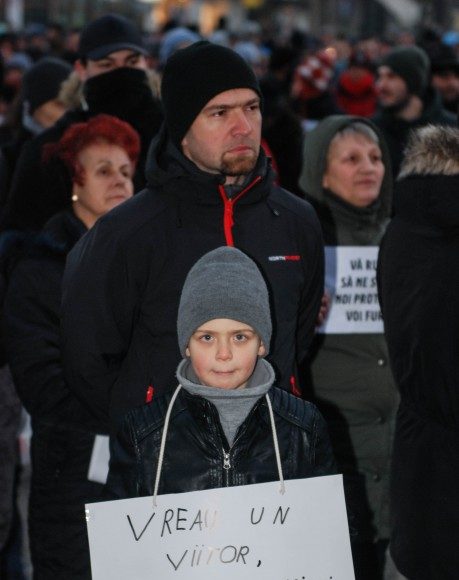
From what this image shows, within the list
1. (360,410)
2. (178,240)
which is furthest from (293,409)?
(360,410)

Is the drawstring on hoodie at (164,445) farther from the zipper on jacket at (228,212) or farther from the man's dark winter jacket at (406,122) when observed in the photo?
the man's dark winter jacket at (406,122)

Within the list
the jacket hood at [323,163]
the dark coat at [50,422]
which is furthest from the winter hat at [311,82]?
the dark coat at [50,422]

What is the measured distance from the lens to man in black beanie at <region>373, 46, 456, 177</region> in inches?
328

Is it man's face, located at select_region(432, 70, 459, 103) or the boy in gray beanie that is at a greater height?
man's face, located at select_region(432, 70, 459, 103)

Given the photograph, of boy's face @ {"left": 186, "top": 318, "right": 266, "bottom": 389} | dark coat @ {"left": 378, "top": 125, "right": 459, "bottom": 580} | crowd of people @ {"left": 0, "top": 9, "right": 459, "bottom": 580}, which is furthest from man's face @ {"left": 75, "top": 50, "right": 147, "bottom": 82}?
boy's face @ {"left": 186, "top": 318, "right": 266, "bottom": 389}

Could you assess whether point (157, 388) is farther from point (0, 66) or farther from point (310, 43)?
point (310, 43)

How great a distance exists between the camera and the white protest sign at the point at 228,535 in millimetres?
3098

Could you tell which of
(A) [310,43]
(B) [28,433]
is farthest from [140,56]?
(A) [310,43]

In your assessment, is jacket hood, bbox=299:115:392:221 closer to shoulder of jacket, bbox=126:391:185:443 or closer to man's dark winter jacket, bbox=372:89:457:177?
shoulder of jacket, bbox=126:391:185:443

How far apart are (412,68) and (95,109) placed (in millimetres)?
3385

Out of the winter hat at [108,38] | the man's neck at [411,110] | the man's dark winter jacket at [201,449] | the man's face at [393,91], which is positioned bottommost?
the man's dark winter jacket at [201,449]

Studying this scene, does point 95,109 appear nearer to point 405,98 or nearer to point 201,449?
point 201,449

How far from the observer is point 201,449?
128 inches

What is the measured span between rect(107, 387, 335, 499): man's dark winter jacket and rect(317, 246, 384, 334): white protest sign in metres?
1.78
